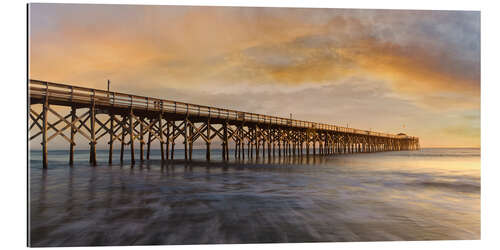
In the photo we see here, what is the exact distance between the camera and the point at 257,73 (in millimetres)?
13930

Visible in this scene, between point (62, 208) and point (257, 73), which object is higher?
point (257, 73)

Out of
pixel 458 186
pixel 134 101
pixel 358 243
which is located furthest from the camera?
pixel 134 101

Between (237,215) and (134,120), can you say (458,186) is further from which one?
(134,120)

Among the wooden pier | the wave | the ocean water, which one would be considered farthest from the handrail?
the wave

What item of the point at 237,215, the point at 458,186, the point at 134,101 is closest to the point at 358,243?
the point at 237,215

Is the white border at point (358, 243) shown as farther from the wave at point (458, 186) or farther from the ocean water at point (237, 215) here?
the wave at point (458, 186)

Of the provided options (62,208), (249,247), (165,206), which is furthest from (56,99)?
(249,247)

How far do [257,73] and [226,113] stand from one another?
13.2 m

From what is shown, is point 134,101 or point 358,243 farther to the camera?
point 134,101

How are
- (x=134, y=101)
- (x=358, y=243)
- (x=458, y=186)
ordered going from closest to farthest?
(x=358, y=243), (x=458, y=186), (x=134, y=101)

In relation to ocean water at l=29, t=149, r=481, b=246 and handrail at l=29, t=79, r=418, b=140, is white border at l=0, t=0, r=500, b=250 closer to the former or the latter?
ocean water at l=29, t=149, r=481, b=246

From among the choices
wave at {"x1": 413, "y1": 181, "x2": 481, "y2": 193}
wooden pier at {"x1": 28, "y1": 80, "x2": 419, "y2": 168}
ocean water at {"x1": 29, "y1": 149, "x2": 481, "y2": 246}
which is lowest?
wave at {"x1": 413, "y1": 181, "x2": 481, "y2": 193}
